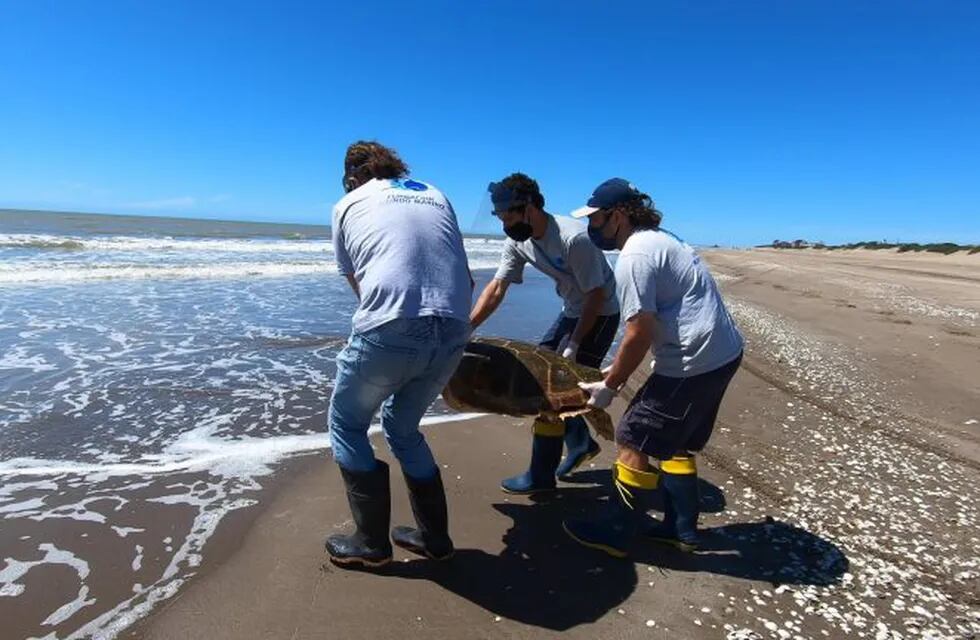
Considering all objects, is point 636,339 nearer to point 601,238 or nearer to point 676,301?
point 676,301

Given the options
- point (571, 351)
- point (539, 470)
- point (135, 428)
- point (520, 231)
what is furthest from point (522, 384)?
point (135, 428)

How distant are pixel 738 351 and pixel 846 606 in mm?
1233

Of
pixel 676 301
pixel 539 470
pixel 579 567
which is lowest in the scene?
pixel 579 567

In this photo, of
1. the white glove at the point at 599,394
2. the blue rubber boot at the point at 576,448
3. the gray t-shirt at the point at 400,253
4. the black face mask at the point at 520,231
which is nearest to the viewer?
the gray t-shirt at the point at 400,253

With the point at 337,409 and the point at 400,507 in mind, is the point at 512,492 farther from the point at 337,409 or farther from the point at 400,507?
the point at 337,409

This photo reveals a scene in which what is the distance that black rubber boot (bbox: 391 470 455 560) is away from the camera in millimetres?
2969

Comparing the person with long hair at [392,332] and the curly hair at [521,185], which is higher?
the curly hair at [521,185]

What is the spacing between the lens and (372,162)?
9.61 ft

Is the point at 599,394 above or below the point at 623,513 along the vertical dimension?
above

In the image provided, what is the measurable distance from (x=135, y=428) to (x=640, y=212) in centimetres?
412

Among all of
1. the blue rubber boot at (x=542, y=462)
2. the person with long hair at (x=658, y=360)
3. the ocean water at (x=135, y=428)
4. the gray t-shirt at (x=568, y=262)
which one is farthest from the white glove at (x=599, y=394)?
the ocean water at (x=135, y=428)

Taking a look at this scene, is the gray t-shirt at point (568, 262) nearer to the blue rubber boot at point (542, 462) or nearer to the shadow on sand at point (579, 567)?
the blue rubber boot at point (542, 462)

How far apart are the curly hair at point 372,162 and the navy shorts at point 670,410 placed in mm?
1647

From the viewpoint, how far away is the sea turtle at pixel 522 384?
3.55 meters
